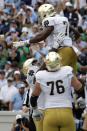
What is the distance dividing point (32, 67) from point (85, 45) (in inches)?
284

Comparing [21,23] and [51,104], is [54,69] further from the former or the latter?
Result: [21,23]

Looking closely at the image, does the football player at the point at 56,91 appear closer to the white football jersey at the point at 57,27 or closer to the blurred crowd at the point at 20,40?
the white football jersey at the point at 57,27

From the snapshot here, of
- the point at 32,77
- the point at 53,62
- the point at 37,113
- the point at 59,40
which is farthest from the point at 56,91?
the point at 59,40

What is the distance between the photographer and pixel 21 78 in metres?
13.0

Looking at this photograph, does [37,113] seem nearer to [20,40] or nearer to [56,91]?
[56,91]

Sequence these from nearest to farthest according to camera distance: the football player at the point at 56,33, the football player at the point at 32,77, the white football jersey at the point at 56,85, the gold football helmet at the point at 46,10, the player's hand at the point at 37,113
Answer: the white football jersey at the point at 56,85 → the player's hand at the point at 37,113 → the football player at the point at 32,77 → the football player at the point at 56,33 → the gold football helmet at the point at 46,10

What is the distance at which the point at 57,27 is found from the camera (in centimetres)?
792

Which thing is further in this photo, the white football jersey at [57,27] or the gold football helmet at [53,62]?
the white football jersey at [57,27]

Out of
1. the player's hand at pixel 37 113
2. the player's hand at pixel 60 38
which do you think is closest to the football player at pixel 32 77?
the player's hand at pixel 37 113

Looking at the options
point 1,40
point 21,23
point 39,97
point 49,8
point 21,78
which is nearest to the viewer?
point 39,97

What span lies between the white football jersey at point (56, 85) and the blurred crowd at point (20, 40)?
4.45 m

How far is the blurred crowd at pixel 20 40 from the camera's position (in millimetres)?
12312

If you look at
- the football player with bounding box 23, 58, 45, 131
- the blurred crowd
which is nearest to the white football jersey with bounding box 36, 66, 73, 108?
the football player with bounding box 23, 58, 45, 131

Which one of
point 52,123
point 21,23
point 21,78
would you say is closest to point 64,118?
point 52,123
